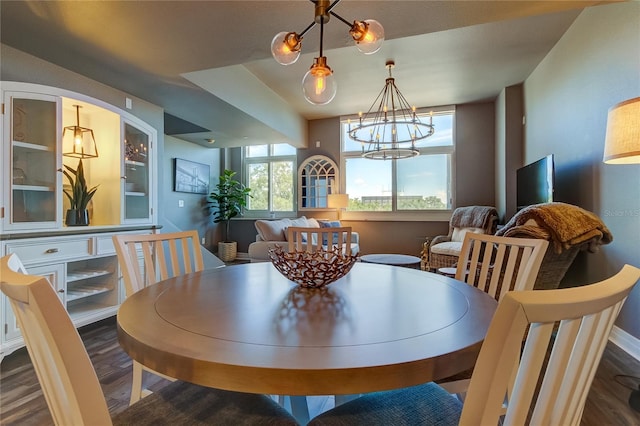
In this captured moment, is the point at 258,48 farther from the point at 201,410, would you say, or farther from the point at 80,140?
the point at 201,410

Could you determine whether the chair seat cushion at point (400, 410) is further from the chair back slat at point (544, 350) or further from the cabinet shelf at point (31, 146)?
the cabinet shelf at point (31, 146)

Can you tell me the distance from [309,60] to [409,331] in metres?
3.60

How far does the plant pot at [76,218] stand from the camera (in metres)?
2.57

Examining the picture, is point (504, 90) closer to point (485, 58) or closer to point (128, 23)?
point (485, 58)

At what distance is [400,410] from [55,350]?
82cm

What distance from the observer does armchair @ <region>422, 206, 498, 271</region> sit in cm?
407

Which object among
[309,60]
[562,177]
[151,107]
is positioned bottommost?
[562,177]

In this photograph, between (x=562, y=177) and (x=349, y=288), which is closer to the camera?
(x=349, y=288)

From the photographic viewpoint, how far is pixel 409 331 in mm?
736

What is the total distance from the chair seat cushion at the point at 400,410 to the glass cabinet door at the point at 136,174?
2.82m

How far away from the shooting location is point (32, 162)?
2229 mm

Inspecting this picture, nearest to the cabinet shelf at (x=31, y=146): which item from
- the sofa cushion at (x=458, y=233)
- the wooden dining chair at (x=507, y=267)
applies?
the wooden dining chair at (x=507, y=267)

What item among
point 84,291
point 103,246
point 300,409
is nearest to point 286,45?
point 300,409

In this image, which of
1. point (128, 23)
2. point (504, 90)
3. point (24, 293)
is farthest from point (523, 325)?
point (504, 90)
